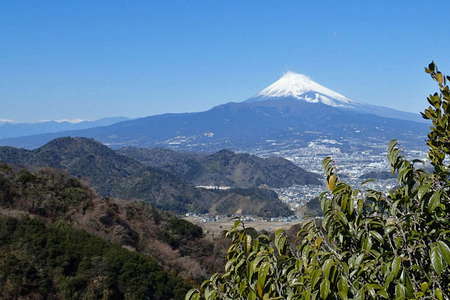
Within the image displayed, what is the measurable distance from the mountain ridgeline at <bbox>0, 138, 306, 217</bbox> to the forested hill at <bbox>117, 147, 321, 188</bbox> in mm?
14367

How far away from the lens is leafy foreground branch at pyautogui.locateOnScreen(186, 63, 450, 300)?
1.53 m

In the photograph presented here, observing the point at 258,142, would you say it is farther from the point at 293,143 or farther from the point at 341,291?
the point at 341,291

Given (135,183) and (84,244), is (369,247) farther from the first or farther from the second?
(135,183)

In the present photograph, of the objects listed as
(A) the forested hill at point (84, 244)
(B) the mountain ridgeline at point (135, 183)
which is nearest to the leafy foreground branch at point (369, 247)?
(A) the forested hill at point (84, 244)

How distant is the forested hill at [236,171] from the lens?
7694 centimetres

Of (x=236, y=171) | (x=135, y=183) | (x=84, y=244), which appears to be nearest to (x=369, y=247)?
(x=84, y=244)

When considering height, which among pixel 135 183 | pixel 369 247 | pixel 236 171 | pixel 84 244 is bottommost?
pixel 236 171

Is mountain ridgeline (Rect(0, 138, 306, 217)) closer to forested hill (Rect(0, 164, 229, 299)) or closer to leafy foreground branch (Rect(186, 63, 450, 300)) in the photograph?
forested hill (Rect(0, 164, 229, 299))

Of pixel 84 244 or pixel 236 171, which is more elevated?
pixel 84 244

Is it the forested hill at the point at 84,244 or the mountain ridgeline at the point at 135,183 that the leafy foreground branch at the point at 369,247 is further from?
the mountain ridgeline at the point at 135,183

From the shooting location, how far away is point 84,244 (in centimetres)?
1252

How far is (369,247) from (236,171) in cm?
8009

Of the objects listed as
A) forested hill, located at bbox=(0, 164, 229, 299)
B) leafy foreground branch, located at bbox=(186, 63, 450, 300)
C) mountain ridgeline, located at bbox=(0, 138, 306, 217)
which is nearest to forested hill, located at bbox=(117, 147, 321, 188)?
mountain ridgeline, located at bbox=(0, 138, 306, 217)

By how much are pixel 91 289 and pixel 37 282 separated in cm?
127
